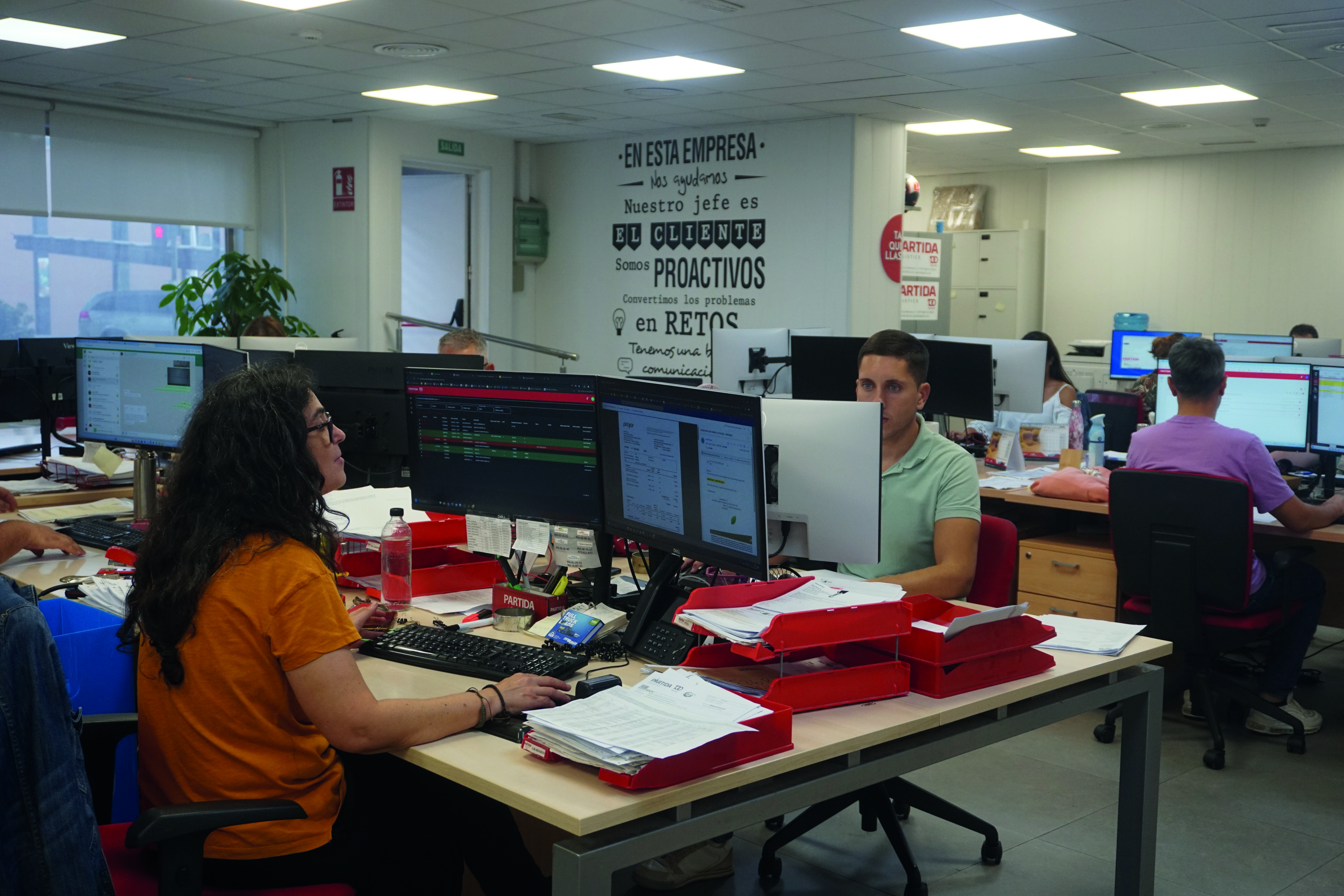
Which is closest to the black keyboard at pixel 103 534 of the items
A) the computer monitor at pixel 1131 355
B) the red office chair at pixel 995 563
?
the red office chair at pixel 995 563

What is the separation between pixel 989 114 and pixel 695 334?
2583 mm

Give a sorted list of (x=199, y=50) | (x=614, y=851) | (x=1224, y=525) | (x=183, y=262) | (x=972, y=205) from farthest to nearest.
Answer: (x=972, y=205) → (x=183, y=262) → (x=199, y=50) → (x=1224, y=525) → (x=614, y=851)

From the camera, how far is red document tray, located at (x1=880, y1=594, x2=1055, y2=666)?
195 cm

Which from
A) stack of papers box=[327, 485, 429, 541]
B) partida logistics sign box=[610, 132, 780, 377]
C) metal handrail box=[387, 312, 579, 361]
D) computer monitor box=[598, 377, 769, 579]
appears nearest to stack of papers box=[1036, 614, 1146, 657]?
computer monitor box=[598, 377, 769, 579]

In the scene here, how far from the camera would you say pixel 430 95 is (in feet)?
24.5

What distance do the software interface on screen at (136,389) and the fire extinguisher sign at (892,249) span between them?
541cm

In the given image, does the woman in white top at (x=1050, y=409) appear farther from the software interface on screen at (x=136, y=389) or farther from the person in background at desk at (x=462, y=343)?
the software interface on screen at (x=136, y=389)

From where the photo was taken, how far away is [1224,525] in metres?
3.50

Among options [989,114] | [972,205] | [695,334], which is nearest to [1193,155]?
[972,205]

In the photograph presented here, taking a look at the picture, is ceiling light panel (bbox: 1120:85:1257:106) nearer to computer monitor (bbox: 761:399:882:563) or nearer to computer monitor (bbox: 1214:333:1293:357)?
computer monitor (bbox: 1214:333:1293:357)

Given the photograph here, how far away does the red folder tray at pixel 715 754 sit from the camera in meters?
1.55

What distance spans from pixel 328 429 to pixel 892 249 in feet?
21.7

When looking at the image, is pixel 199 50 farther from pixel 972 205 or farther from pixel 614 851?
pixel 972 205

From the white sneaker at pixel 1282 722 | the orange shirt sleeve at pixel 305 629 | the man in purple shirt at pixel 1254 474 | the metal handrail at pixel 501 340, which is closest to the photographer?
the orange shirt sleeve at pixel 305 629
